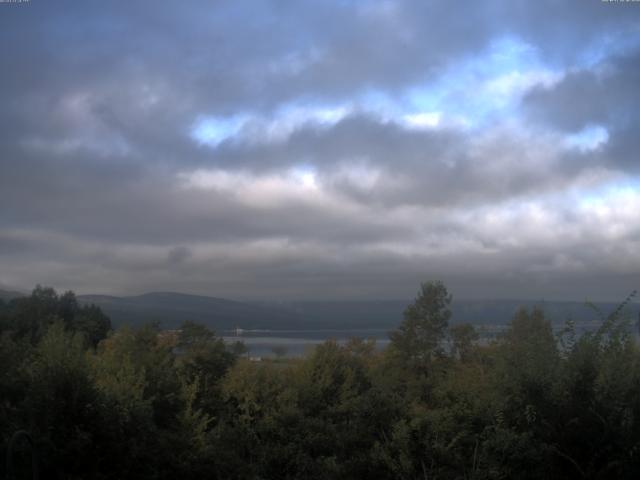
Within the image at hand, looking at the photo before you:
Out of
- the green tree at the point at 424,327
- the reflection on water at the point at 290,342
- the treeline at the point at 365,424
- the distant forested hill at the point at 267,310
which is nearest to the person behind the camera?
the treeline at the point at 365,424

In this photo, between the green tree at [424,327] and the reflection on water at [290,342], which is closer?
the reflection on water at [290,342]

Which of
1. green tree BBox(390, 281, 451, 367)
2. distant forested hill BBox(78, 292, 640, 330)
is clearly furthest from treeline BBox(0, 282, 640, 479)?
distant forested hill BBox(78, 292, 640, 330)

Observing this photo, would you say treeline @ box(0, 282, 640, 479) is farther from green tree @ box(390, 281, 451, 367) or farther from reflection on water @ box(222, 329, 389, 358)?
green tree @ box(390, 281, 451, 367)

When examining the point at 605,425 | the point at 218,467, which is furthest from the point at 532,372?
the point at 218,467

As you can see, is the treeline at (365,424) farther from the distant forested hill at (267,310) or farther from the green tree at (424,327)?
the distant forested hill at (267,310)

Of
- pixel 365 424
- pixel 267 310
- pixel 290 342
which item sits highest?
pixel 365 424

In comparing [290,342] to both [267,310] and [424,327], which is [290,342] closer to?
[424,327]

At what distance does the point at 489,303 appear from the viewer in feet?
174

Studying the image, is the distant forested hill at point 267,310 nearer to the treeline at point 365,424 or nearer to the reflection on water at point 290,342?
the reflection on water at point 290,342

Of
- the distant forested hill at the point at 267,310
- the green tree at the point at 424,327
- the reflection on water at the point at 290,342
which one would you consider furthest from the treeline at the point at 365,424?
the distant forested hill at the point at 267,310

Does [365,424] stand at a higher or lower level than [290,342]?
higher

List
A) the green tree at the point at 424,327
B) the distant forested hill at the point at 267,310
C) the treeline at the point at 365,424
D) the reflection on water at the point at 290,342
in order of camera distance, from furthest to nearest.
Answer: the distant forested hill at the point at 267,310 < the green tree at the point at 424,327 < the reflection on water at the point at 290,342 < the treeline at the point at 365,424

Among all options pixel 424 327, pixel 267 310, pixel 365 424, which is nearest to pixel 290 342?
pixel 424 327

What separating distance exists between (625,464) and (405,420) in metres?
2.89
